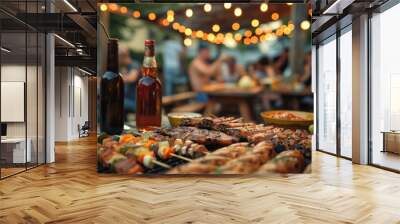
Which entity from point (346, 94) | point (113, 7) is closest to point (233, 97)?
point (113, 7)

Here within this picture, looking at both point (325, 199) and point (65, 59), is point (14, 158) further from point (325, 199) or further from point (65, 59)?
point (65, 59)

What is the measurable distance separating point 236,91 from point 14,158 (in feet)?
12.8

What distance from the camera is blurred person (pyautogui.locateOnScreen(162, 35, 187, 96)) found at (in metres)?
5.50

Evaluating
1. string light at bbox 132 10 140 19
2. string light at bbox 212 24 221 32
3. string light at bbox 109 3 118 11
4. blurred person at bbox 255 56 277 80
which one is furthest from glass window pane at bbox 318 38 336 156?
string light at bbox 109 3 118 11

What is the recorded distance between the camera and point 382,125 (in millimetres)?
6902

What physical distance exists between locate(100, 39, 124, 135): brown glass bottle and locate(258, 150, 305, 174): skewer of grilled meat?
2.15 meters

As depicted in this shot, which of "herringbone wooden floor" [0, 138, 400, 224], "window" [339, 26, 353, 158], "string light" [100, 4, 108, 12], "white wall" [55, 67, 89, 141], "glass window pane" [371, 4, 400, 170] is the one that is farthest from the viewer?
"white wall" [55, 67, 89, 141]

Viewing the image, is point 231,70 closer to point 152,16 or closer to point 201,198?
point 152,16

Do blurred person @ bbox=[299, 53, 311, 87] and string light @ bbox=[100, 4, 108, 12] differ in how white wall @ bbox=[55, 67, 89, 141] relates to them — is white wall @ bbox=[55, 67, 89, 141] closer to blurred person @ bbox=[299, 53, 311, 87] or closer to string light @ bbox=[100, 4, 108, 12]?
string light @ bbox=[100, 4, 108, 12]

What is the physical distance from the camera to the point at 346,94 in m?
8.44

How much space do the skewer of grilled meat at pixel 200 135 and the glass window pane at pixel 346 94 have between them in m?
3.82

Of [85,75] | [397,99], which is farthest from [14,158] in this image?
[85,75]

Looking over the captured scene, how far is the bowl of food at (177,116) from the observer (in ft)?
17.9

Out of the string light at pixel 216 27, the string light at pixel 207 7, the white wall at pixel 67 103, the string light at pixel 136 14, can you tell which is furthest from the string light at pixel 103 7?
the white wall at pixel 67 103
